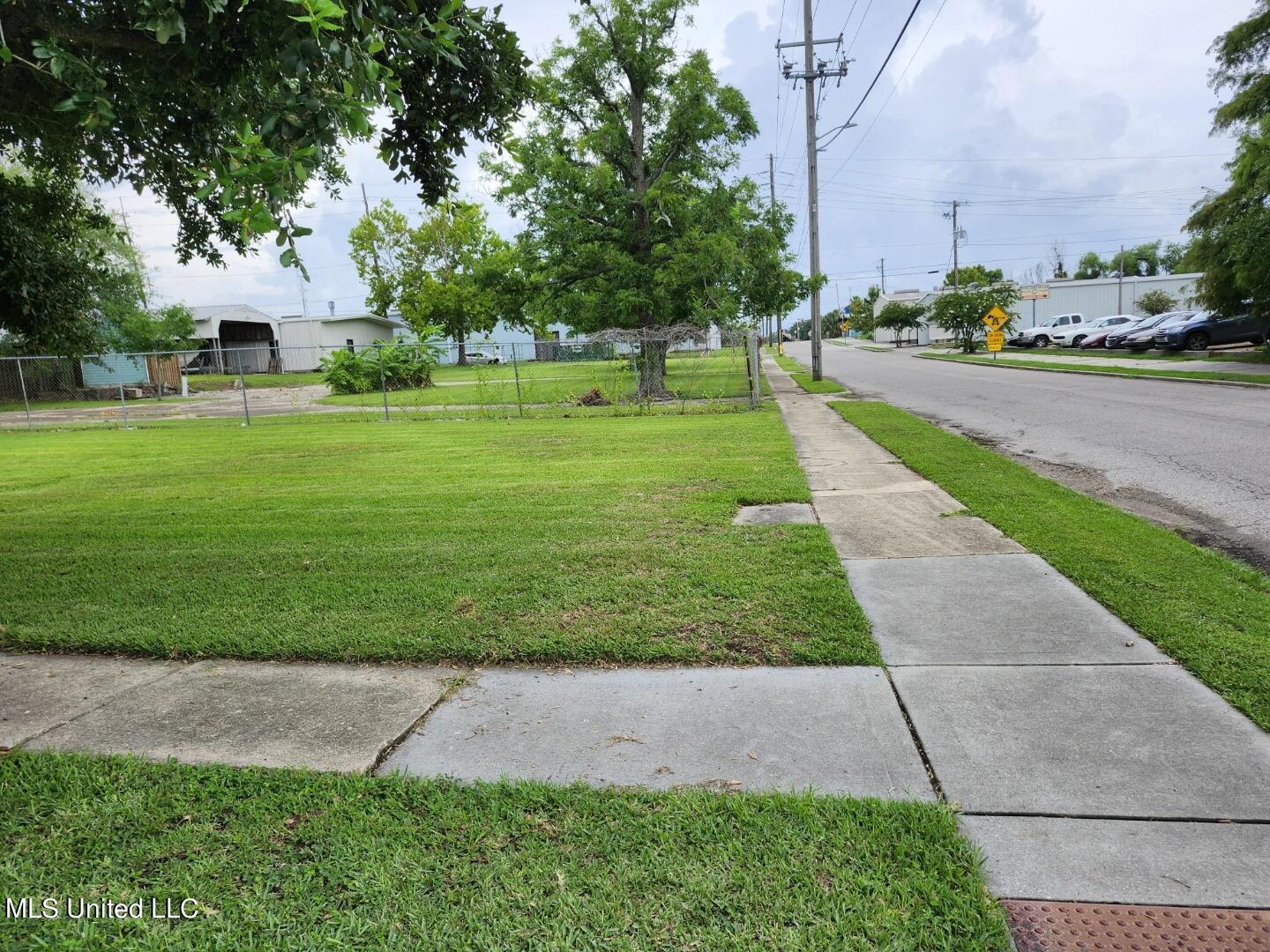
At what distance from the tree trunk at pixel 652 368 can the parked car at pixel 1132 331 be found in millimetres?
27110

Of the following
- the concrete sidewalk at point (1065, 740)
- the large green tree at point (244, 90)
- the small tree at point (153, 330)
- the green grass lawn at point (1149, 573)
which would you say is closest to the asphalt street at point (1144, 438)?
the green grass lawn at point (1149, 573)

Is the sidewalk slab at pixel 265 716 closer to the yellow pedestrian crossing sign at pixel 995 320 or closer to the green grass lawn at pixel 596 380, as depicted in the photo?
the green grass lawn at pixel 596 380

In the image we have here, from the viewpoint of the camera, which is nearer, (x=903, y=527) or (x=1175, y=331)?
(x=903, y=527)

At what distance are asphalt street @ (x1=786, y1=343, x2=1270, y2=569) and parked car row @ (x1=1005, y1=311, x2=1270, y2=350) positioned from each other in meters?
12.0

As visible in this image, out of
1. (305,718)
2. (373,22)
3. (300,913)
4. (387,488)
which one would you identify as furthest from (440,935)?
(387,488)

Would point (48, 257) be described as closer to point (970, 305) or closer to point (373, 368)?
point (373, 368)

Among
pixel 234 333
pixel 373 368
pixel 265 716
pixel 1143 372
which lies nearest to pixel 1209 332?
pixel 1143 372

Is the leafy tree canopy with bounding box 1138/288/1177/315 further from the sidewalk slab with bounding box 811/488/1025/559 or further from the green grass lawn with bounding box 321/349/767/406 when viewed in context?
the sidewalk slab with bounding box 811/488/1025/559

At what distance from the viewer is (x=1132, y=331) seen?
37.2 metres

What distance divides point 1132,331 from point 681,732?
42255 millimetres

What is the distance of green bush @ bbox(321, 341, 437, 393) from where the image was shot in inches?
1247

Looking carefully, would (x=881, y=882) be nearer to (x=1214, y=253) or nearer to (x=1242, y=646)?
(x=1242, y=646)

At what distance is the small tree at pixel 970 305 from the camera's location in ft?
155

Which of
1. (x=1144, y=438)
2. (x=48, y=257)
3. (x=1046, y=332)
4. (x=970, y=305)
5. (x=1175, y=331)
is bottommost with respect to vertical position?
(x=1144, y=438)
